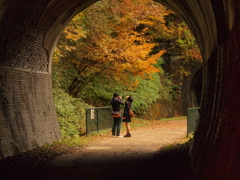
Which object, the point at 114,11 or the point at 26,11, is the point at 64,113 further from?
the point at 26,11

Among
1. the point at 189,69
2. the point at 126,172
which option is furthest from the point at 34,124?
the point at 189,69

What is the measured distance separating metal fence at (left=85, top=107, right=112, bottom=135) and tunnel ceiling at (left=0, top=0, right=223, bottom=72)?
125 inches

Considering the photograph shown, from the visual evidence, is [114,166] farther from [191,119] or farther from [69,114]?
[69,114]

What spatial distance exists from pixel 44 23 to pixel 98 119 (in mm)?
6092

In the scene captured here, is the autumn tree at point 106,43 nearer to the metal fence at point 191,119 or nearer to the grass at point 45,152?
the grass at point 45,152

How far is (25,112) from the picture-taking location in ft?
41.3

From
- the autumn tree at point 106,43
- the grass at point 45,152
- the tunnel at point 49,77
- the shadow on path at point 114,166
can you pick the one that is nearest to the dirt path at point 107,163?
the shadow on path at point 114,166

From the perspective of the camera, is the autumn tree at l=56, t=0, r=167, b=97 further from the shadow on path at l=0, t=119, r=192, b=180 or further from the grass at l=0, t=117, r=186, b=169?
the shadow on path at l=0, t=119, r=192, b=180

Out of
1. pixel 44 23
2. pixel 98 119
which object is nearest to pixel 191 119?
pixel 98 119

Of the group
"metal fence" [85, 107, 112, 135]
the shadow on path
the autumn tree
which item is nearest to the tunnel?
the shadow on path

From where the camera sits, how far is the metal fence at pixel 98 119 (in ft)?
56.8

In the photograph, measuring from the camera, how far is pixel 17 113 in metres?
12.0

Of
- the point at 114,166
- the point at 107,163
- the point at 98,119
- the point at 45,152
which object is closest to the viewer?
the point at 114,166

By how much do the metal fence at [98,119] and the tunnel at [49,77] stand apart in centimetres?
238
